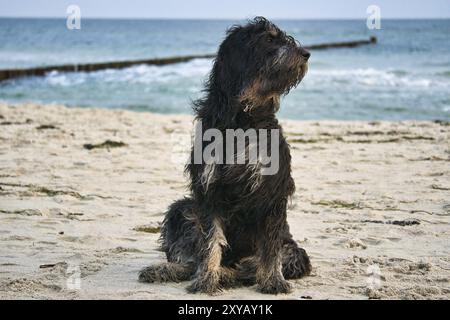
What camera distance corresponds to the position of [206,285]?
499 cm

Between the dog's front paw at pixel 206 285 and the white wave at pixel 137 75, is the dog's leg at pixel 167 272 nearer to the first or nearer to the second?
the dog's front paw at pixel 206 285

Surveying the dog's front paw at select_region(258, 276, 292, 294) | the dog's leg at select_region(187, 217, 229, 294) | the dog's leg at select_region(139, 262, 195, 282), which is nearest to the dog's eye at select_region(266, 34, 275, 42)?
the dog's leg at select_region(187, 217, 229, 294)

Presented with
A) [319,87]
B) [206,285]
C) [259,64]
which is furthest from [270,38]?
[319,87]

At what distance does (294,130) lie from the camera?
13.4m

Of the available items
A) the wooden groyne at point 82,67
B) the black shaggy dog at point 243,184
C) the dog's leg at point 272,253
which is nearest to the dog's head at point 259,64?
the black shaggy dog at point 243,184

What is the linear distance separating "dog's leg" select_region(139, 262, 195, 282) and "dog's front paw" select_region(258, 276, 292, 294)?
2.04ft

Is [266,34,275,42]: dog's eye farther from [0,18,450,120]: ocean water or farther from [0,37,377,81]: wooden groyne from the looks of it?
[0,37,377,81]: wooden groyne

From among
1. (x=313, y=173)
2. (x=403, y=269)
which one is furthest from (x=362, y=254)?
(x=313, y=173)

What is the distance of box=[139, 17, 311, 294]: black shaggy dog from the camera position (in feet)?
15.8

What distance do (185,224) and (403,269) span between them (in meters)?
1.77

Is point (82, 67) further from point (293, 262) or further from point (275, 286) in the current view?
point (275, 286)

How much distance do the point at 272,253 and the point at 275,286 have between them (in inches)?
9.5
